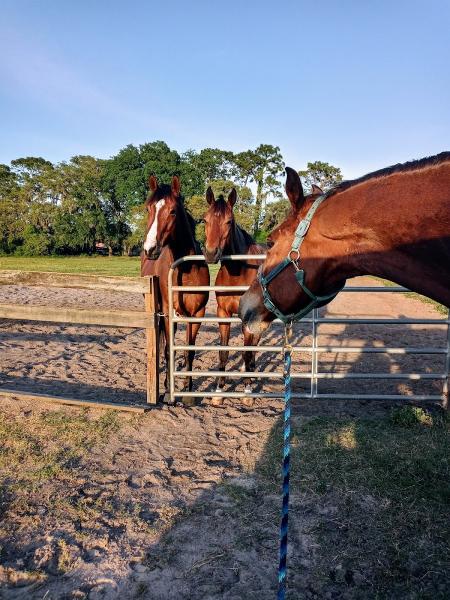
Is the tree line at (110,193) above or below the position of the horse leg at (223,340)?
above

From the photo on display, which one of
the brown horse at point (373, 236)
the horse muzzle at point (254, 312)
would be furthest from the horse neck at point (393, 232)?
the horse muzzle at point (254, 312)

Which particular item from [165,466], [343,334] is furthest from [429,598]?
[343,334]

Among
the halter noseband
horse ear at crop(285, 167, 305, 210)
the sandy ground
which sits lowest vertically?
the sandy ground

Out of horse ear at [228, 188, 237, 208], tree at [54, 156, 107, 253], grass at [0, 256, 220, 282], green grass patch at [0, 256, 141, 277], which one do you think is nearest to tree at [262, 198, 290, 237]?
grass at [0, 256, 220, 282]

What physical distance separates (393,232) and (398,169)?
10.6 inches

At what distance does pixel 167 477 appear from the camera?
297cm

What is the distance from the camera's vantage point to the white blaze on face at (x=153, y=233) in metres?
4.09

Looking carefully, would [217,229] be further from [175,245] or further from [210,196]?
[210,196]

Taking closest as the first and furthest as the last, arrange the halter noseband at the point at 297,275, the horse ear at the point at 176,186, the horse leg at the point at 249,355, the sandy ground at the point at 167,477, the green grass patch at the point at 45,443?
the halter noseband at the point at 297,275 → the sandy ground at the point at 167,477 → the green grass patch at the point at 45,443 → the horse ear at the point at 176,186 → the horse leg at the point at 249,355

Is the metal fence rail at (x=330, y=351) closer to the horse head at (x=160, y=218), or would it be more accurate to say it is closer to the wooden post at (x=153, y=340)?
the wooden post at (x=153, y=340)

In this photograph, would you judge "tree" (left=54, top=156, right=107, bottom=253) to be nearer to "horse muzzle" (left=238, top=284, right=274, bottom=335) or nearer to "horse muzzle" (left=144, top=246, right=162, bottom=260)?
"horse muzzle" (left=144, top=246, right=162, bottom=260)

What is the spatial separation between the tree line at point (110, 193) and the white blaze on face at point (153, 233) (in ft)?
91.4

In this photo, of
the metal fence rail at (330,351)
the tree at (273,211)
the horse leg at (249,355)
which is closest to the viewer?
the metal fence rail at (330,351)

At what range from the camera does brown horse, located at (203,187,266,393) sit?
4.32m
